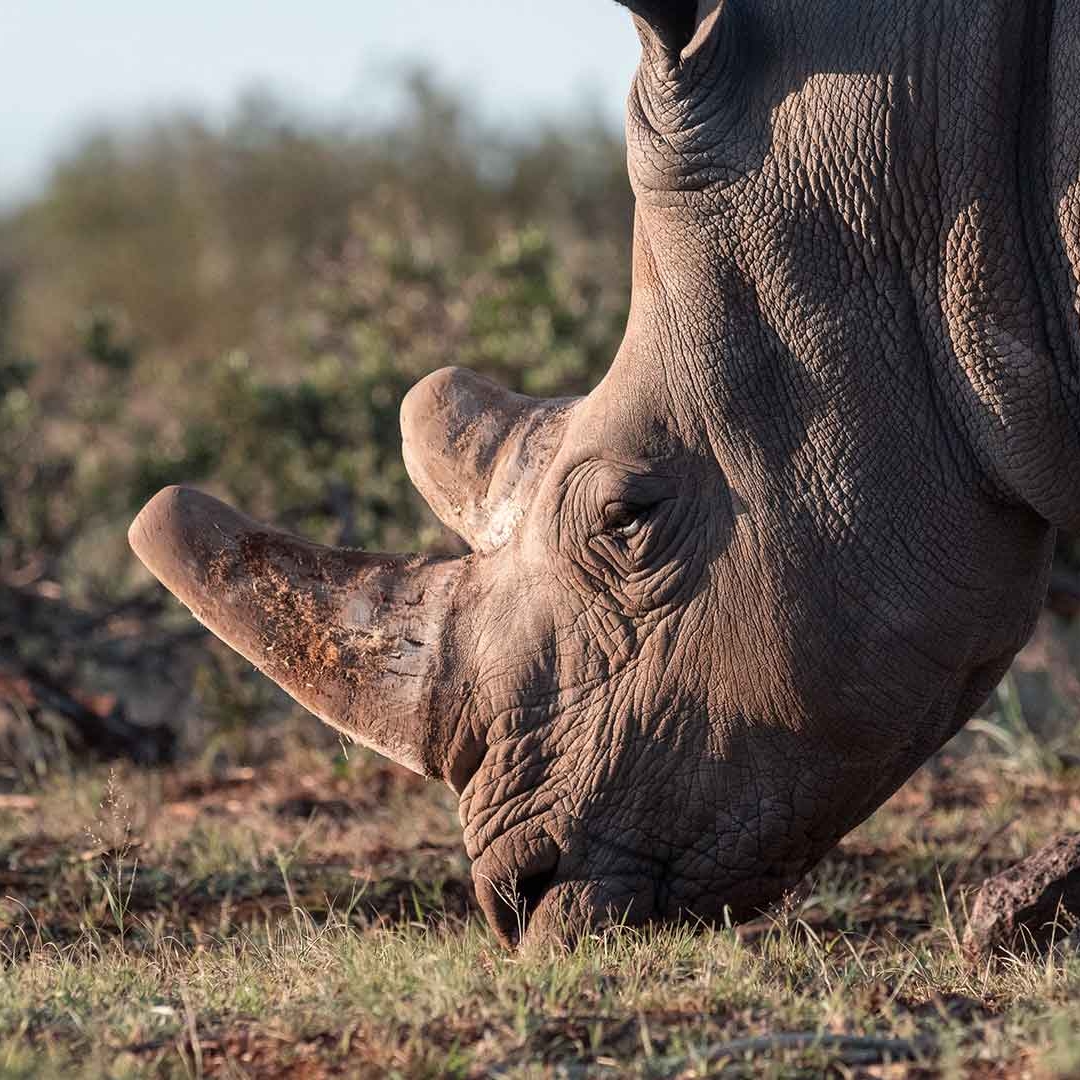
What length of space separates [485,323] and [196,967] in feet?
19.2

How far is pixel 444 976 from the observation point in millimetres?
3562

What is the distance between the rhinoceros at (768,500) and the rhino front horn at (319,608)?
1 centimetres

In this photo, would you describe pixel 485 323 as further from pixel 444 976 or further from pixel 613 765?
pixel 444 976

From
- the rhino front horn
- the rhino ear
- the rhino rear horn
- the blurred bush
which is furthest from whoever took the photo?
the blurred bush

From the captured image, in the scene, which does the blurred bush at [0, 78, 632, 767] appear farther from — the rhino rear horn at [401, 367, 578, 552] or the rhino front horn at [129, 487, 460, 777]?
the rhino front horn at [129, 487, 460, 777]

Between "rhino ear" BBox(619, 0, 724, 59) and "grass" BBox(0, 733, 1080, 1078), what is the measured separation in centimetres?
194

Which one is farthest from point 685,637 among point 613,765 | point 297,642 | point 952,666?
point 297,642

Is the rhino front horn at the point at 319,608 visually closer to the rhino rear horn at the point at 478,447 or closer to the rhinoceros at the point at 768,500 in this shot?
the rhinoceros at the point at 768,500

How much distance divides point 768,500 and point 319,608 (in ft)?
3.64

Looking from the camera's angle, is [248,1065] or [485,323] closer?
[248,1065]

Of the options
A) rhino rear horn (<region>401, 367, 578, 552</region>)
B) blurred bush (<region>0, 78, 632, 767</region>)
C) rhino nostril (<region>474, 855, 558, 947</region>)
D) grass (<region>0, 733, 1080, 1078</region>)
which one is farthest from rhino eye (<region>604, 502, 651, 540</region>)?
blurred bush (<region>0, 78, 632, 767</region>)

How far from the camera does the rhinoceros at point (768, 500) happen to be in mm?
4117

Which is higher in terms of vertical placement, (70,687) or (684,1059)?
(684,1059)

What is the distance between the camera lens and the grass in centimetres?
319
